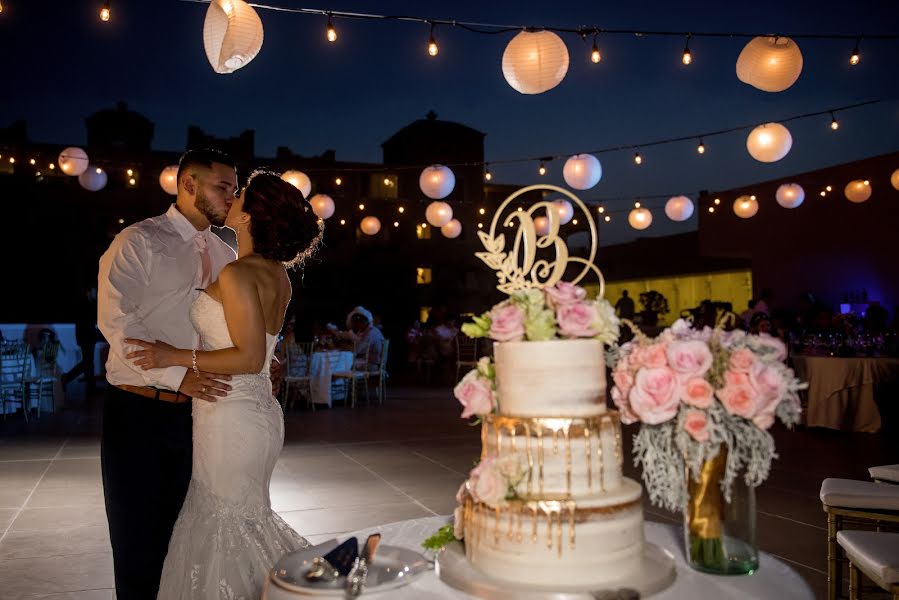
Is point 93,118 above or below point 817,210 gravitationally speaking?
above

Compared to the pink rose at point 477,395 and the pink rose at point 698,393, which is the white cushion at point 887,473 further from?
the pink rose at point 477,395

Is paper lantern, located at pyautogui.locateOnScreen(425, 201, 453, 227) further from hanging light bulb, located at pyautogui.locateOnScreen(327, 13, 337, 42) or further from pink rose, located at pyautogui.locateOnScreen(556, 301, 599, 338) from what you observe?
pink rose, located at pyautogui.locateOnScreen(556, 301, 599, 338)

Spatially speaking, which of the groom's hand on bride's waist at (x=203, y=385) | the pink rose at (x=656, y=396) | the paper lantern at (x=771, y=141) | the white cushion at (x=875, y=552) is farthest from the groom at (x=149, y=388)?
the paper lantern at (x=771, y=141)

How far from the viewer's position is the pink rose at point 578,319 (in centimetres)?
153

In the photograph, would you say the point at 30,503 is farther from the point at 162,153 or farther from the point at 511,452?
the point at 162,153

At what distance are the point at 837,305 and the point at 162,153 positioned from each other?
21399 mm

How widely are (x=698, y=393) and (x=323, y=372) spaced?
1052 cm

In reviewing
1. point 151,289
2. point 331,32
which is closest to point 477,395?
point 151,289

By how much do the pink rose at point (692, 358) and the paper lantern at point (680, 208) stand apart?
11.0 metres

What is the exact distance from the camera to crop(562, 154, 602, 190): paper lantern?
8.85 m

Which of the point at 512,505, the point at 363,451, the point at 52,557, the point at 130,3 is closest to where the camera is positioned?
the point at 512,505

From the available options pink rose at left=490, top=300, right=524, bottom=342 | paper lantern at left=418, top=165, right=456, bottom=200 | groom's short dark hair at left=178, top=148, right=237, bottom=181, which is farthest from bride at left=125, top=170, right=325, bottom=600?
paper lantern at left=418, top=165, right=456, bottom=200

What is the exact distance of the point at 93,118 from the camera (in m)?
24.3

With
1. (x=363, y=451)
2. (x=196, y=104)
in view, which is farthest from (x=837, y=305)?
(x=196, y=104)
